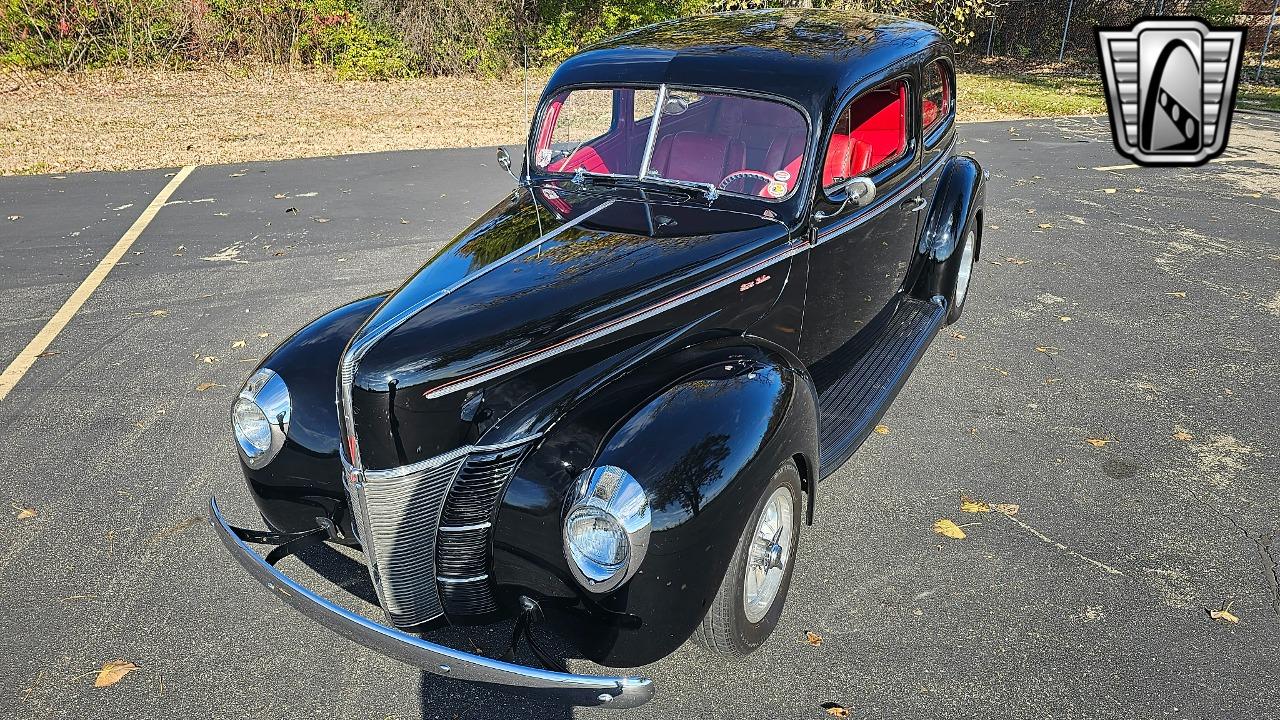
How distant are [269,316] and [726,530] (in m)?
4.66

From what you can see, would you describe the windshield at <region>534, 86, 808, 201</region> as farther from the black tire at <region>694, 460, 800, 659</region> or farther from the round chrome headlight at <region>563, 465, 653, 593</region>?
the round chrome headlight at <region>563, 465, 653, 593</region>

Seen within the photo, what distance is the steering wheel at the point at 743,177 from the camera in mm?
4043

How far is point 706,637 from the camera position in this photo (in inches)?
121

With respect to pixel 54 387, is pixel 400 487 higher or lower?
higher

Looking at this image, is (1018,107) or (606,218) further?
(1018,107)

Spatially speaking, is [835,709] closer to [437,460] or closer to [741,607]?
[741,607]

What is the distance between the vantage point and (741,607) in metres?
3.07

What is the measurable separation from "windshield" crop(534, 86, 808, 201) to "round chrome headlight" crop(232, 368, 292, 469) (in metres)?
1.75

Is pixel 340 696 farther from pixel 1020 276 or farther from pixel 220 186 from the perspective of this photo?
pixel 220 186

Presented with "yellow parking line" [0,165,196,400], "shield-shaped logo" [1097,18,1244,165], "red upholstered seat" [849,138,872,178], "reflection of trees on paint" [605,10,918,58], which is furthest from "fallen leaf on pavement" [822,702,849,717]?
"shield-shaped logo" [1097,18,1244,165]

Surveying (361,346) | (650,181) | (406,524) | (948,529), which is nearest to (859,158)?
(650,181)

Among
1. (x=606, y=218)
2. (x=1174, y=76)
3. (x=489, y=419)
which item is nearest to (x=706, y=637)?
(x=489, y=419)

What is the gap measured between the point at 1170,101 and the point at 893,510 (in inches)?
381

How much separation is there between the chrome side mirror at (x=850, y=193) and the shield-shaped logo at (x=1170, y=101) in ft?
28.8
